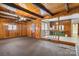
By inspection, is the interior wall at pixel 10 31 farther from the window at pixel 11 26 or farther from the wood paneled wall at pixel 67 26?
the wood paneled wall at pixel 67 26

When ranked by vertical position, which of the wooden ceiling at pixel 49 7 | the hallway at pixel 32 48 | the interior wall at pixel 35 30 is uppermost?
the wooden ceiling at pixel 49 7

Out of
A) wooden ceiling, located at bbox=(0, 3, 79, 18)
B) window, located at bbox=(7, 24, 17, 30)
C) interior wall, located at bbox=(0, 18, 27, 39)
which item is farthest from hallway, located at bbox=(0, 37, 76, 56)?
wooden ceiling, located at bbox=(0, 3, 79, 18)

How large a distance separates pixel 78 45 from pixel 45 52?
77cm

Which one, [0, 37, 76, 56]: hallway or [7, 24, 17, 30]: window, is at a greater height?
[7, 24, 17, 30]: window

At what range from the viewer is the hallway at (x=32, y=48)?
2.32 meters

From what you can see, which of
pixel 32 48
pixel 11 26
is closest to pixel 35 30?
pixel 32 48

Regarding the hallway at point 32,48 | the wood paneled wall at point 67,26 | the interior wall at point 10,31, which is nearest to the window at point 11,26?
the interior wall at point 10,31

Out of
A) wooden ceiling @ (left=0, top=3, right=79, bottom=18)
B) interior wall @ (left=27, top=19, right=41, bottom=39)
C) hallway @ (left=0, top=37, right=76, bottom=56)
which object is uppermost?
wooden ceiling @ (left=0, top=3, right=79, bottom=18)

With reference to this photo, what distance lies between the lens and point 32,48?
2453 millimetres

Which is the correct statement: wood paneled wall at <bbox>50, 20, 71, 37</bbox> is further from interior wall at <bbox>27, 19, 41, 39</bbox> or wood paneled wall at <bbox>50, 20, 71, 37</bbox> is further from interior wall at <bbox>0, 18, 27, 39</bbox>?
interior wall at <bbox>0, 18, 27, 39</bbox>

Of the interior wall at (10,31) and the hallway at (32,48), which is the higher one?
the interior wall at (10,31)

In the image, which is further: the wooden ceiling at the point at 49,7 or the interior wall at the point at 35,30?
the interior wall at the point at 35,30

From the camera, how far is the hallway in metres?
2.32

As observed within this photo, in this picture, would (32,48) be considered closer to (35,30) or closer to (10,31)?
(35,30)
